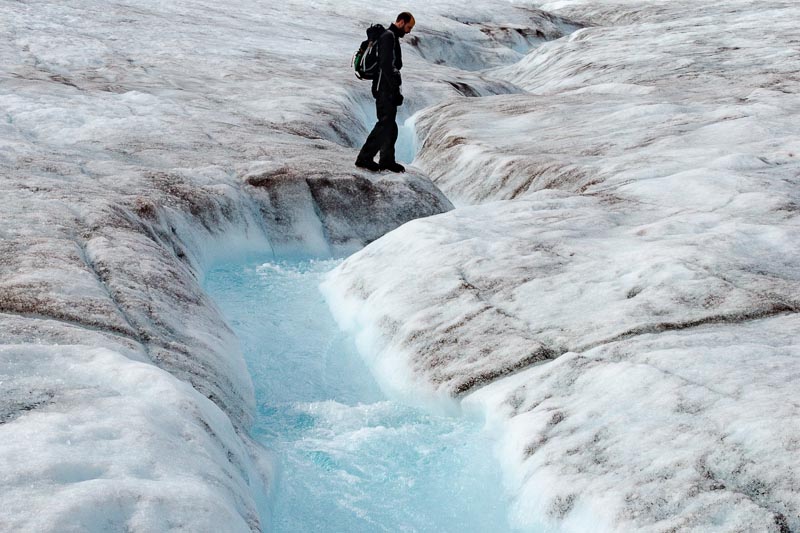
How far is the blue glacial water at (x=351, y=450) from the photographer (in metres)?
5.61

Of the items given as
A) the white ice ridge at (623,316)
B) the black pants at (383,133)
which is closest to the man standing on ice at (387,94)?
the black pants at (383,133)

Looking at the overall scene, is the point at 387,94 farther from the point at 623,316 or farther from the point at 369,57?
the point at 623,316

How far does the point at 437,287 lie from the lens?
795 centimetres

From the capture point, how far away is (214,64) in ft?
68.7

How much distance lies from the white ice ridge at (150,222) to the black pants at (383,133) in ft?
1.27

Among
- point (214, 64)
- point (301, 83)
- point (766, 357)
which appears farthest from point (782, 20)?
point (766, 357)

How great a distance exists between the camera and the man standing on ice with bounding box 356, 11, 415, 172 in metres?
11.1

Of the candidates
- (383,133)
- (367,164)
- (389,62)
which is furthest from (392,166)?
(389,62)

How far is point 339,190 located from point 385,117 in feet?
4.41

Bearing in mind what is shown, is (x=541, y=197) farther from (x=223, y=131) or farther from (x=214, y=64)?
(x=214, y=64)

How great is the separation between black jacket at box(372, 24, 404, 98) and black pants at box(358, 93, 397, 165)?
12cm

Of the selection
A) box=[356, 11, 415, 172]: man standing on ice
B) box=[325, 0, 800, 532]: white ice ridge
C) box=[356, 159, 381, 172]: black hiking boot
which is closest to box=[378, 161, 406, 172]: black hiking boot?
box=[356, 11, 415, 172]: man standing on ice

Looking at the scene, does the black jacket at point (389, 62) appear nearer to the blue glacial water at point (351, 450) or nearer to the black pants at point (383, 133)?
the black pants at point (383, 133)

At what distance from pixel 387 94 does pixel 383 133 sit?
0.95 meters
